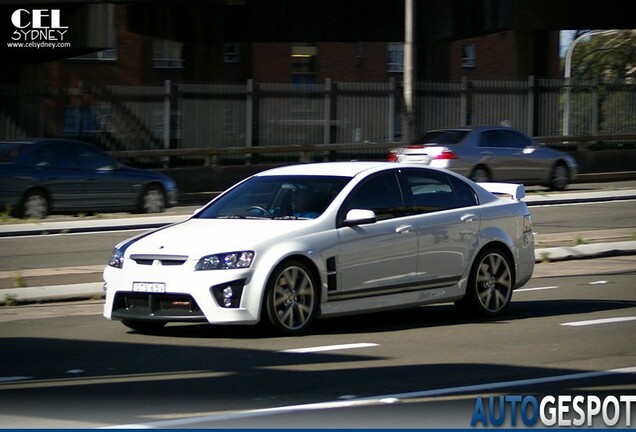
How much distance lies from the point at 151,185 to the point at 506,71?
48738 mm

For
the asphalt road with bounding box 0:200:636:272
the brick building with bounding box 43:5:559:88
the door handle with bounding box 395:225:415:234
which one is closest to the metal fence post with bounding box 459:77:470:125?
the asphalt road with bounding box 0:200:636:272

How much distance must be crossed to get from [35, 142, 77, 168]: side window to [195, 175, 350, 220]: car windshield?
41.6ft

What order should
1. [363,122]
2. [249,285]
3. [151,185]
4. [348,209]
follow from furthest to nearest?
[363,122], [151,185], [348,209], [249,285]

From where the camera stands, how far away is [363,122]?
37.1m

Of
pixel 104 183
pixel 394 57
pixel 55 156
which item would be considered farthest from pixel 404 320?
pixel 394 57

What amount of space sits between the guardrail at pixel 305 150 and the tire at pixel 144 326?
859 inches

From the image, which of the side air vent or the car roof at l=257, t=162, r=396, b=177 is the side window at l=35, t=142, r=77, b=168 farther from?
the side air vent

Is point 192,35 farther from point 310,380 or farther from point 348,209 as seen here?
point 310,380

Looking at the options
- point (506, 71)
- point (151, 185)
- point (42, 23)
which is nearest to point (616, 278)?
point (151, 185)

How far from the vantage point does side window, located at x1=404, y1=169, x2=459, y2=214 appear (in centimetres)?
1200

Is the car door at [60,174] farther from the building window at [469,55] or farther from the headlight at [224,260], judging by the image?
the building window at [469,55]

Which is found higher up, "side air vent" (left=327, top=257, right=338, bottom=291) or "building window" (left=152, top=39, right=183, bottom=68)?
"building window" (left=152, top=39, right=183, bottom=68)

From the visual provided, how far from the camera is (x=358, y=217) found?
440 inches

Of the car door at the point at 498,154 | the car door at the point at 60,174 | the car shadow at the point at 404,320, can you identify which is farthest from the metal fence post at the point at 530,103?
the car shadow at the point at 404,320
